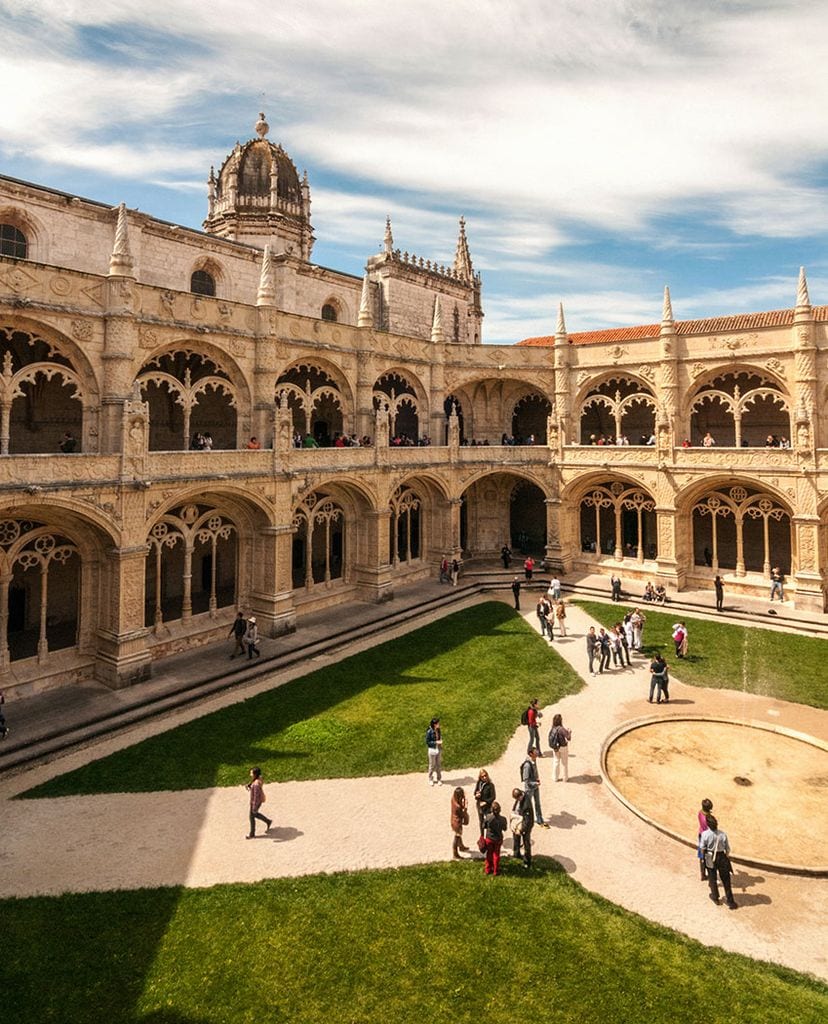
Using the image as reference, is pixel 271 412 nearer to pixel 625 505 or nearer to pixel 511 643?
pixel 511 643

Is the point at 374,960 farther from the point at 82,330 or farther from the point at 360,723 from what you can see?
the point at 82,330

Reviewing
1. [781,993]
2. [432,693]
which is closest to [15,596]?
[432,693]

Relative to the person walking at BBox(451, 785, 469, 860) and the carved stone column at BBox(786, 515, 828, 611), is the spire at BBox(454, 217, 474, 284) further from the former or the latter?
the person walking at BBox(451, 785, 469, 860)

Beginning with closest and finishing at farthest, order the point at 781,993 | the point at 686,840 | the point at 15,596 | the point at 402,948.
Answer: the point at 781,993 → the point at 402,948 → the point at 686,840 → the point at 15,596

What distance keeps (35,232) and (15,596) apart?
12934mm

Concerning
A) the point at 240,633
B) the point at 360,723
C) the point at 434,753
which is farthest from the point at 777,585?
the point at 240,633

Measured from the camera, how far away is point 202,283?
28.0 meters

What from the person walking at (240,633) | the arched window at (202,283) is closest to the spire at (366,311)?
the arched window at (202,283)

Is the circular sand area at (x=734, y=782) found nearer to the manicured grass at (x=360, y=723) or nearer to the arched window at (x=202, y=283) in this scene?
the manicured grass at (x=360, y=723)

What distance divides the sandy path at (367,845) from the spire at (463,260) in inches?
1467

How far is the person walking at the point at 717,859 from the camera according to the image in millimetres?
9992

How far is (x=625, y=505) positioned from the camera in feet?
105

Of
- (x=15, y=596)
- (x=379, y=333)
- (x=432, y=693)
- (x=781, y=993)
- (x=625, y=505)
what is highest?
(x=379, y=333)

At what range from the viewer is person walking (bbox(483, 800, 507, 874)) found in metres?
10.7
